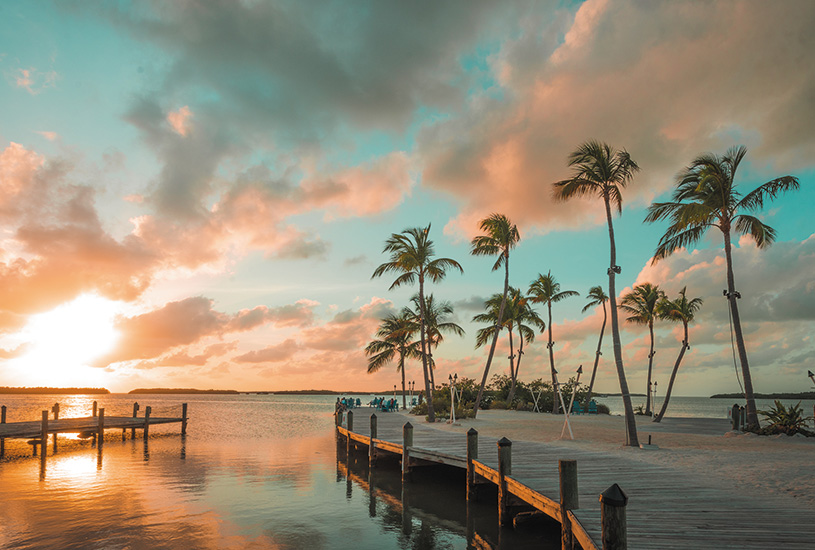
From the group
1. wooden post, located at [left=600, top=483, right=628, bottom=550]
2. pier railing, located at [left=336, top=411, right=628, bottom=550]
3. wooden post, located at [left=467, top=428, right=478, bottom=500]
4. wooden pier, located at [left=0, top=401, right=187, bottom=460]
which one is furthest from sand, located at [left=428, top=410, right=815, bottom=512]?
wooden pier, located at [left=0, top=401, right=187, bottom=460]

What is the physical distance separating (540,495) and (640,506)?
1.72 m

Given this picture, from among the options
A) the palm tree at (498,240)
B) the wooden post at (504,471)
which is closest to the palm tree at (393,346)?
the palm tree at (498,240)

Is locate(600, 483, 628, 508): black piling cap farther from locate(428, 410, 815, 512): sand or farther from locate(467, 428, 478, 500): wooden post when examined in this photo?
locate(467, 428, 478, 500): wooden post

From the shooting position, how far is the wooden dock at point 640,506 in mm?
6625

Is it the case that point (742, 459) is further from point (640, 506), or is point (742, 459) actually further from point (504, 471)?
point (640, 506)

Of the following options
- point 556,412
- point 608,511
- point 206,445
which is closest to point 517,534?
point 608,511

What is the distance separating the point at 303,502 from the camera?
14.9m


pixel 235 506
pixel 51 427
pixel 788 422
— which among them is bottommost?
pixel 235 506

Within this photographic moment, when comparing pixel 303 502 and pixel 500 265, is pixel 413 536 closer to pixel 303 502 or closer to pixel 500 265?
pixel 303 502

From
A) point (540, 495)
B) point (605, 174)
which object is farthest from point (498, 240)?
point (540, 495)

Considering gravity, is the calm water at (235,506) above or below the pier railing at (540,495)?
below

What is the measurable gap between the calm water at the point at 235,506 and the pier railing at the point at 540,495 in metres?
0.72

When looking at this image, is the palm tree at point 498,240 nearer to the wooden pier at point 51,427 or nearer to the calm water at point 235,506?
the calm water at point 235,506

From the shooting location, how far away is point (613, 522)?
5.80m
